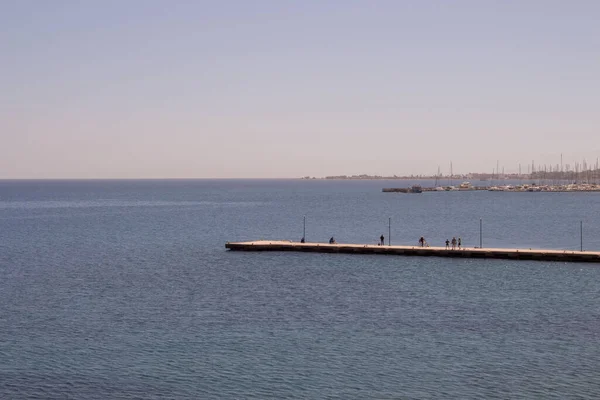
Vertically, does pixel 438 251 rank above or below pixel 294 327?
above

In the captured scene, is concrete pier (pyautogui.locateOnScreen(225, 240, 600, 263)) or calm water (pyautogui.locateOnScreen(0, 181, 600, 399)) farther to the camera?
concrete pier (pyautogui.locateOnScreen(225, 240, 600, 263))

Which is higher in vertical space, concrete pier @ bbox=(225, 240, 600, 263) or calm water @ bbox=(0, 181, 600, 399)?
concrete pier @ bbox=(225, 240, 600, 263)

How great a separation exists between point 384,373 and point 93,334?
21.8 meters

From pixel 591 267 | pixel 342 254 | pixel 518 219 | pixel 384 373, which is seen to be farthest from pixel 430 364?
pixel 518 219

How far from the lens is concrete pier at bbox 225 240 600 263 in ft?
303

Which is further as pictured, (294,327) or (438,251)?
(438,251)

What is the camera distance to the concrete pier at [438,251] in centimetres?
9225

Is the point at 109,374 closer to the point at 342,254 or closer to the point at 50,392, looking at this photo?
the point at 50,392

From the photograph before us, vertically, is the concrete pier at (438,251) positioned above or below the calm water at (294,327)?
above

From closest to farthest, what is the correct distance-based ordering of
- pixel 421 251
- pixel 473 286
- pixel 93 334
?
1. pixel 93 334
2. pixel 473 286
3. pixel 421 251

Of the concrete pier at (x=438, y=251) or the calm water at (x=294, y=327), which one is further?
the concrete pier at (x=438, y=251)

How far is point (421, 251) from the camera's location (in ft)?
326

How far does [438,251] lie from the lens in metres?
98.5

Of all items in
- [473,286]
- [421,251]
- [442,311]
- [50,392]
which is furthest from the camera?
[421,251]
